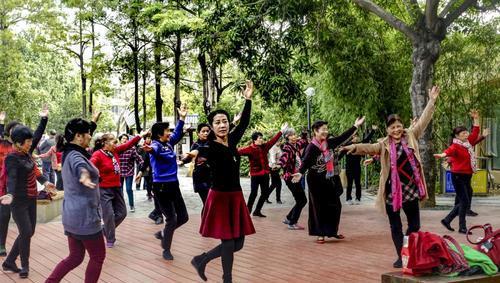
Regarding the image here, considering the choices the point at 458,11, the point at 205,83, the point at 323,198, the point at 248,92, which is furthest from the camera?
the point at 205,83

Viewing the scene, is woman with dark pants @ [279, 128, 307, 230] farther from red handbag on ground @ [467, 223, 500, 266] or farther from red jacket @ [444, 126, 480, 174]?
red handbag on ground @ [467, 223, 500, 266]

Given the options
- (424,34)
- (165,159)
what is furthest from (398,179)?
(424,34)

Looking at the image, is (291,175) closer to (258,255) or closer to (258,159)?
(258,159)

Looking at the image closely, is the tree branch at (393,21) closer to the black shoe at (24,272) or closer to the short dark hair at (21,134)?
the short dark hair at (21,134)

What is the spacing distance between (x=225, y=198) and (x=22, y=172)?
2.58 meters

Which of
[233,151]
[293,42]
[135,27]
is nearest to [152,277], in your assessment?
[233,151]

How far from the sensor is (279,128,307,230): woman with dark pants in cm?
1145

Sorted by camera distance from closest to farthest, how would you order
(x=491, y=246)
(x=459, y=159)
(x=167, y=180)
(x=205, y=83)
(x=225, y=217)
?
(x=491, y=246) → (x=225, y=217) → (x=167, y=180) → (x=459, y=159) → (x=205, y=83)

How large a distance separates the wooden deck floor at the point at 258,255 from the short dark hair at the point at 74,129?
211 centimetres

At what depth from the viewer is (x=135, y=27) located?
3095 centimetres

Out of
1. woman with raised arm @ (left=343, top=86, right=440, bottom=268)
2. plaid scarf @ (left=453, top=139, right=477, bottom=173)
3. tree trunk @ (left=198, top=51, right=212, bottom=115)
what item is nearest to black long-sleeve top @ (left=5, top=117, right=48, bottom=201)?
woman with raised arm @ (left=343, top=86, right=440, bottom=268)

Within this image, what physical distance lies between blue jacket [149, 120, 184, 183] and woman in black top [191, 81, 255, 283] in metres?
2.29

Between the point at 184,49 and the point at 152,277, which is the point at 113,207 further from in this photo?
the point at 184,49

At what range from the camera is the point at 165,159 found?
28.8 ft
